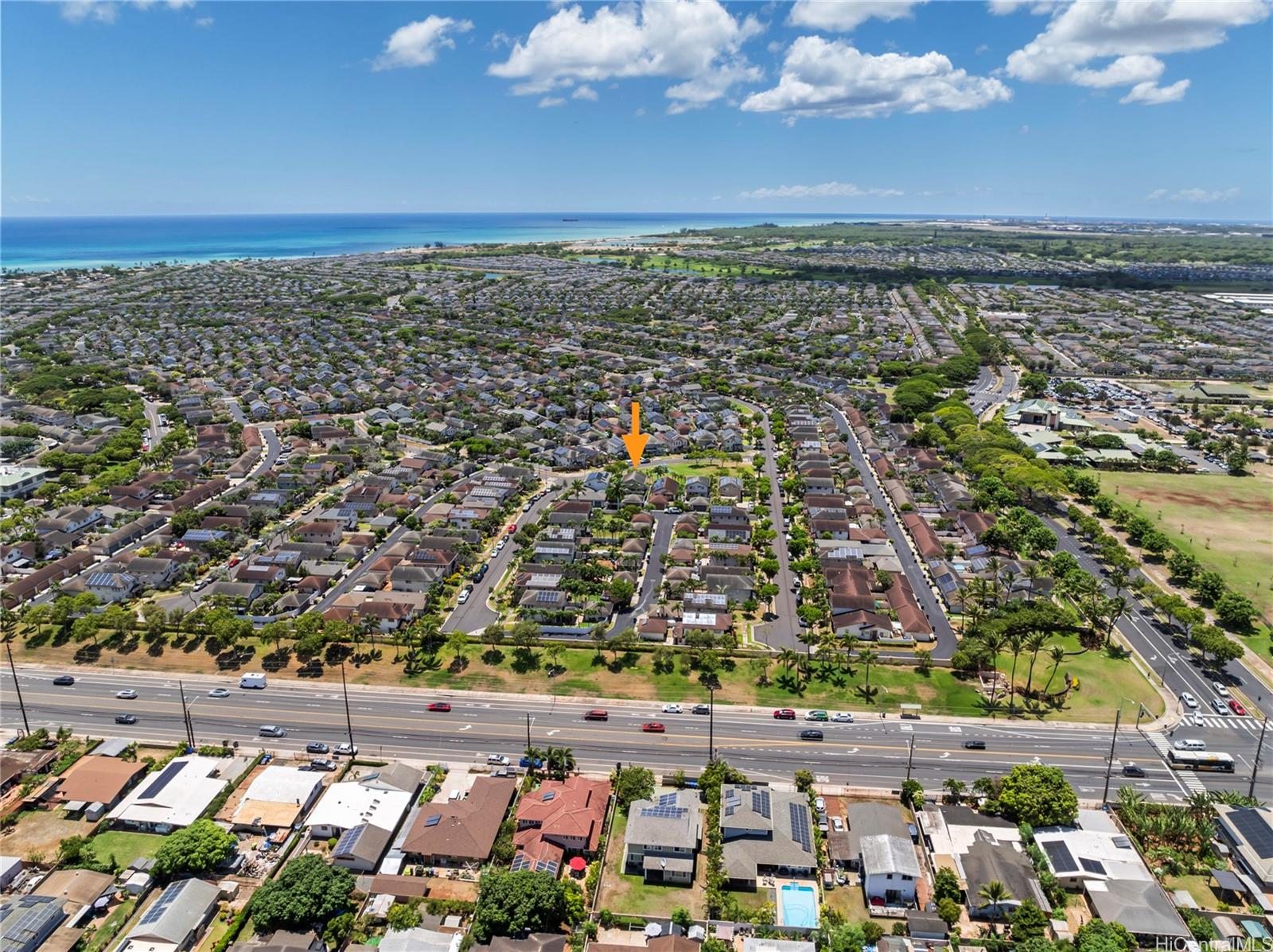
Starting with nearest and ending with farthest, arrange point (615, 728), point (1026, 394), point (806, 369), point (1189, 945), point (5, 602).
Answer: point (1189, 945) → point (615, 728) → point (5, 602) → point (1026, 394) → point (806, 369)

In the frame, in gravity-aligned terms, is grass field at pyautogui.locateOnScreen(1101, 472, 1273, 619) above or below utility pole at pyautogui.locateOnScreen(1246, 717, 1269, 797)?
above

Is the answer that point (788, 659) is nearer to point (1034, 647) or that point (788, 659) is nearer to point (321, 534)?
point (1034, 647)

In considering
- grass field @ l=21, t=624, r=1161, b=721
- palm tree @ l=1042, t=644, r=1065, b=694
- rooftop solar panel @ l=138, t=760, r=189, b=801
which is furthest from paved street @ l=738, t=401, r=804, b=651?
rooftop solar panel @ l=138, t=760, r=189, b=801

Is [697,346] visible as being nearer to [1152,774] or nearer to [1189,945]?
[1152,774]

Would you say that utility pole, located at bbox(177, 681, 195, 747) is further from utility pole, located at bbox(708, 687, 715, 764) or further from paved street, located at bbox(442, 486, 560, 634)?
utility pole, located at bbox(708, 687, 715, 764)

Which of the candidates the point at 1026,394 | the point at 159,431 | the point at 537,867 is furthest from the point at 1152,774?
the point at 159,431

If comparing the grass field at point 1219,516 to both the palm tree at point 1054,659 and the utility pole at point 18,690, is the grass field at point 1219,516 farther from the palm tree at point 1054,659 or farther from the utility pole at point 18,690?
the utility pole at point 18,690
